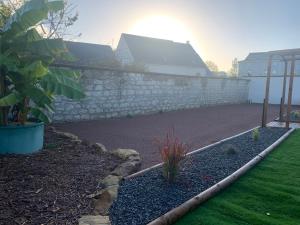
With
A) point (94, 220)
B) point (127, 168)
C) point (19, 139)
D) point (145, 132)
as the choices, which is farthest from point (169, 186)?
point (145, 132)

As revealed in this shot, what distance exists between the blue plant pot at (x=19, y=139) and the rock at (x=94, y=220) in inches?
107

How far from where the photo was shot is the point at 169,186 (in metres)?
4.36

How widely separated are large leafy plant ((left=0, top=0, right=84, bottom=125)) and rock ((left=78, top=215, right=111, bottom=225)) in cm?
272

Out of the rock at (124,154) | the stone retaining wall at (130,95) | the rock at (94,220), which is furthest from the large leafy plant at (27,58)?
the stone retaining wall at (130,95)

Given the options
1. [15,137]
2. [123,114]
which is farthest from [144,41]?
[15,137]

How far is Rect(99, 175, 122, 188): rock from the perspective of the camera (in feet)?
13.7

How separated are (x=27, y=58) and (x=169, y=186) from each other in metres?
3.62

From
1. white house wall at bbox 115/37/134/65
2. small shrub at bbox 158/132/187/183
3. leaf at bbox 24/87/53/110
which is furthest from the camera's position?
white house wall at bbox 115/37/134/65

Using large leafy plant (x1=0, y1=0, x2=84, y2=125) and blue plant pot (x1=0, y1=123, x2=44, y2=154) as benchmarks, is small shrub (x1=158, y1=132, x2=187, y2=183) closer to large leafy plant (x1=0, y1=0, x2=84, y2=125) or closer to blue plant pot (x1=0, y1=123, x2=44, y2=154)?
large leafy plant (x1=0, y1=0, x2=84, y2=125)

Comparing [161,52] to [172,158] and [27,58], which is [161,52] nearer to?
[27,58]

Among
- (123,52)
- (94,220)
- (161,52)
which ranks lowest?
(94,220)

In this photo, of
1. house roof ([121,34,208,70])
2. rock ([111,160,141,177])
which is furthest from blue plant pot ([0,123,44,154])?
house roof ([121,34,208,70])

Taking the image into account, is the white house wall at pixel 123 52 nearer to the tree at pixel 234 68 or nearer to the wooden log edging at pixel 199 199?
the tree at pixel 234 68

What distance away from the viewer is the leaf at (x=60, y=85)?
18.5ft
